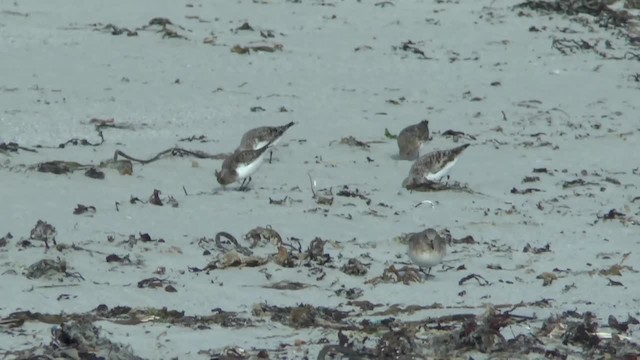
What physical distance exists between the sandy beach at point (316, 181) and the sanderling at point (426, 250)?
8cm

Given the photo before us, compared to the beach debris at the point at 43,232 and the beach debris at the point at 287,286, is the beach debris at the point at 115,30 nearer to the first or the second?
the beach debris at the point at 43,232

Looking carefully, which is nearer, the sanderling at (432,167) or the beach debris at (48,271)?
the beach debris at (48,271)

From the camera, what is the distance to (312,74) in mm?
12422

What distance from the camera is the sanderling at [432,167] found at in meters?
8.85

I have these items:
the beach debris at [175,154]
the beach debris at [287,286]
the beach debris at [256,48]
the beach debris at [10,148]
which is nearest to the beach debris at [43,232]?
the beach debris at [287,286]

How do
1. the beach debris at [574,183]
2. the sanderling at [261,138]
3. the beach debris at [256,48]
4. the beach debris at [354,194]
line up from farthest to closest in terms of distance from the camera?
the beach debris at [256,48]
the sanderling at [261,138]
the beach debris at [574,183]
the beach debris at [354,194]

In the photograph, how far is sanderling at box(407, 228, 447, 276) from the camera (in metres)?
6.40

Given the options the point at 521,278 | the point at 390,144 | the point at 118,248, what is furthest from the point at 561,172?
the point at 118,248

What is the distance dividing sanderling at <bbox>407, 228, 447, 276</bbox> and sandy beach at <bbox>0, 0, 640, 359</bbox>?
80 mm

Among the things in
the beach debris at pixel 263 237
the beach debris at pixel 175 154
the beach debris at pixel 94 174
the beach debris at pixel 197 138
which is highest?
the beach debris at pixel 263 237

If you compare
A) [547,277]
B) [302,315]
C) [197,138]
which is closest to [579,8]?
[197,138]

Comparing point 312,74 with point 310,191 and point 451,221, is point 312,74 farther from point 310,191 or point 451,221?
point 451,221

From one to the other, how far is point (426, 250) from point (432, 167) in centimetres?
256

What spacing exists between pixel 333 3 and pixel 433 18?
1.16 m
